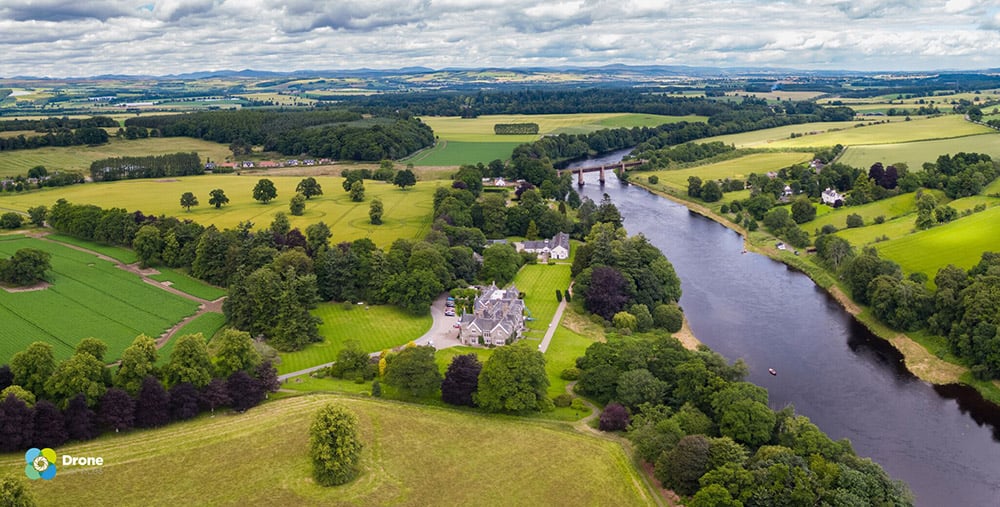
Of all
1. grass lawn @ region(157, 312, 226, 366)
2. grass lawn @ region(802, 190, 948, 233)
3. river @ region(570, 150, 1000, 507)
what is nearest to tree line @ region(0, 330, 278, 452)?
grass lawn @ region(157, 312, 226, 366)

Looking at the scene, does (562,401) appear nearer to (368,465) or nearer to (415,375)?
(415,375)

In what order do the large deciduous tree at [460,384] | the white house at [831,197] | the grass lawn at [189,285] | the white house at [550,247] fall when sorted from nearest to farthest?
1. the large deciduous tree at [460,384]
2. the grass lawn at [189,285]
3. the white house at [550,247]
4. the white house at [831,197]

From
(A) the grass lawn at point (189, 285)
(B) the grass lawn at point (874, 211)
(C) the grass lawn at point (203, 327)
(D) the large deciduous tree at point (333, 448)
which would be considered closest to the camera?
(D) the large deciduous tree at point (333, 448)

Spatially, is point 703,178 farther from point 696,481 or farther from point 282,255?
point 696,481

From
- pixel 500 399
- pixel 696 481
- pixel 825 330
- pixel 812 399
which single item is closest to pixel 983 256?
pixel 825 330

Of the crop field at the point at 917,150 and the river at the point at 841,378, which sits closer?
the river at the point at 841,378

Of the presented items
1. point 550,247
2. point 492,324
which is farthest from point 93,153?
point 492,324
